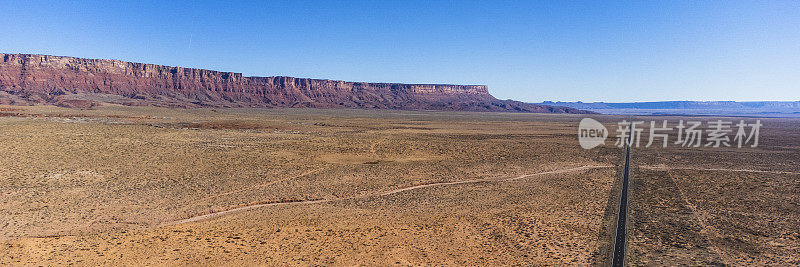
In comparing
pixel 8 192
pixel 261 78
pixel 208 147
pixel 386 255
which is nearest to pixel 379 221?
pixel 386 255

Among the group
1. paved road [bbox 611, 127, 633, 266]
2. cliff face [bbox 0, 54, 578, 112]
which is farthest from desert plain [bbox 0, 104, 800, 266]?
cliff face [bbox 0, 54, 578, 112]

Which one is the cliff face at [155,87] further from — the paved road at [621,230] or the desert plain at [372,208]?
the paved road at [621,230]

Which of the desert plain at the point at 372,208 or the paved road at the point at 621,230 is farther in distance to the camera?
the desert plain at the point at 372,208

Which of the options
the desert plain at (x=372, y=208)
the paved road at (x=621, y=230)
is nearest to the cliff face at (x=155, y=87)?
the desert plain at (x=372, y=208)

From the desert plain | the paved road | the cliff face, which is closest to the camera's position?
the paved road

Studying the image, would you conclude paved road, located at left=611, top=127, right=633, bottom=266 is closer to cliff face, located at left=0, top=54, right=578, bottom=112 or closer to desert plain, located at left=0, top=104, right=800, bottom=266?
desert plain, located at left=0, top=104, right=800, bottom=266
